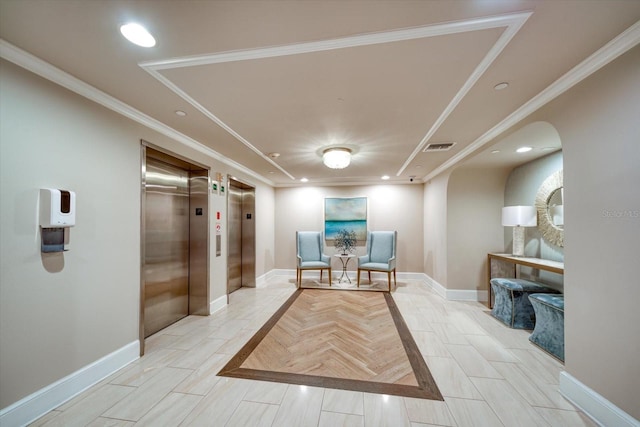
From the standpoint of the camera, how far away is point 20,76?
1.62 meters

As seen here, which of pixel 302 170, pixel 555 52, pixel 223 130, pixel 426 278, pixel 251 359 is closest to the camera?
pixel 555 52

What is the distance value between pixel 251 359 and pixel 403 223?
466 centimetres

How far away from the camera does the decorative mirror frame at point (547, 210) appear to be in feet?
10.3

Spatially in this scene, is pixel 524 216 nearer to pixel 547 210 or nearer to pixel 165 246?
pixel 547 210

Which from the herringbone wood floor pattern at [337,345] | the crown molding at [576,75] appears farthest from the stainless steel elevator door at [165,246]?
the crown molding at [576,75]

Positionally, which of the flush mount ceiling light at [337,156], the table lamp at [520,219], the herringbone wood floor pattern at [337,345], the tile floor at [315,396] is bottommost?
the herringbone wood floor pattern at [337,345]

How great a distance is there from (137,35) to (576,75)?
9.70 ft

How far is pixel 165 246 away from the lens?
125 inches

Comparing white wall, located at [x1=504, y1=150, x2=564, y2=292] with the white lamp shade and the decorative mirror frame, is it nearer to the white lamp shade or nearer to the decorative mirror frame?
the decorative mirror frame

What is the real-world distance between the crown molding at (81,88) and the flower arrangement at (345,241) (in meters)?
3.85

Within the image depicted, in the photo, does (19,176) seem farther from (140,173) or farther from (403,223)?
(403,223)

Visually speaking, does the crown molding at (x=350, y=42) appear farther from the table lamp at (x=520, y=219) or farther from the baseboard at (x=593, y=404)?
the table lamp at (x=520, y=219)

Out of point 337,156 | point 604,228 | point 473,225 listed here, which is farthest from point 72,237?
point 473,225

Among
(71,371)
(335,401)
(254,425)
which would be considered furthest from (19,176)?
(335,401)
